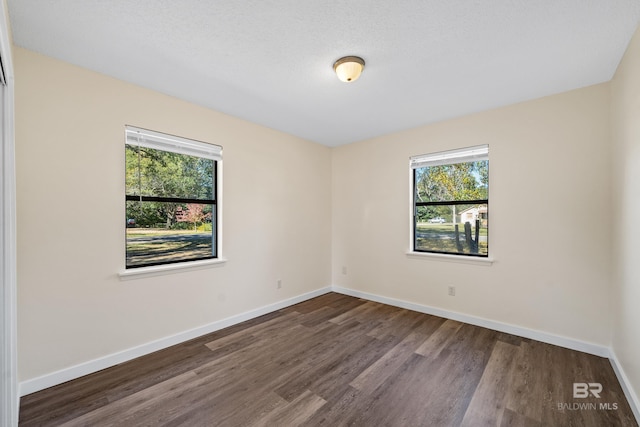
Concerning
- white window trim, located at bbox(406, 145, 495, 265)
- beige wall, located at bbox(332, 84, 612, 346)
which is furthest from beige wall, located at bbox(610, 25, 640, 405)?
white window trim, located at bbox(406, 145, 495, 265)

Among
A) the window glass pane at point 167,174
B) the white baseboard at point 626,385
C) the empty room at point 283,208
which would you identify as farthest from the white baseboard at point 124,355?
the white baseboard at point 626,385

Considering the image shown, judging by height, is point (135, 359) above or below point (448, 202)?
below

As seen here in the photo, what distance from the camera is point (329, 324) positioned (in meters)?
3.24

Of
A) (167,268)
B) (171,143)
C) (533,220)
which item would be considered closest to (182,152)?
(171,143)

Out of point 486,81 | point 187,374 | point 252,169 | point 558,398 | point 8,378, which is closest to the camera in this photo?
point 8,378

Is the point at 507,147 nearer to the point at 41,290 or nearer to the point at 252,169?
the point at 252,169

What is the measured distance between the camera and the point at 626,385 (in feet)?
6.43

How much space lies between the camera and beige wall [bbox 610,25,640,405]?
183 cm

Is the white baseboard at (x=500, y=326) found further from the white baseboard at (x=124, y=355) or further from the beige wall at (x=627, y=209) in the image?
the white baseboard at (x=124, y=355)

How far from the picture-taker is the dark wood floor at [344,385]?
176cm

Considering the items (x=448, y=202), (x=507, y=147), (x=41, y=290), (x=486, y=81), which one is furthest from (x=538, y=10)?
(x=41, y=290)

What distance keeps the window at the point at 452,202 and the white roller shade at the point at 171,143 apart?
2.57 metres

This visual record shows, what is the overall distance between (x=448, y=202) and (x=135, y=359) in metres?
3.75

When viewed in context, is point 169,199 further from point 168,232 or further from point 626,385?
point 626,385
